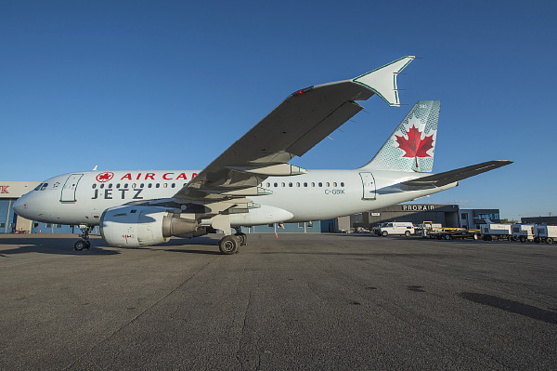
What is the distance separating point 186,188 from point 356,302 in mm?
7273

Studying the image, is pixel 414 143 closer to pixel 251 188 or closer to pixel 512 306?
pixel 251 188

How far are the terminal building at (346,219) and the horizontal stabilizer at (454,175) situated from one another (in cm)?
2642

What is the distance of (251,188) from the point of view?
10500 mm

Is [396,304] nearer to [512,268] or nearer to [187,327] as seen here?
[187,327]

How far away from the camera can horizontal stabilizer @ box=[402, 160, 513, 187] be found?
9836 millimetres

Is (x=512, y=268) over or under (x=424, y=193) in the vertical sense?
under

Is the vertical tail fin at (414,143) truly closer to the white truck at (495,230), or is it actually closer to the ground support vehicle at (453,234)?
the ground support vehicle at (453,234)

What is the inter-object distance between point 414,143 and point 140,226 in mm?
13074

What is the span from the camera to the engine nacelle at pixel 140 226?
995cm

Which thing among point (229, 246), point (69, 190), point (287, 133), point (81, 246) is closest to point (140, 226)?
point (229, 246)

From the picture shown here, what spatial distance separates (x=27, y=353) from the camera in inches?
105

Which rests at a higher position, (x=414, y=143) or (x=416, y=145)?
(x=414, y=143)

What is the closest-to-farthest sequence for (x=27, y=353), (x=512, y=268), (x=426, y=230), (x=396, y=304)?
1. (x=27, y=353)
2. (x=396, y=304)
3. (x=512, y=268)
4. (x=426, y=230)

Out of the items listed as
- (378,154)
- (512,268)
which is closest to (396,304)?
(512,268)
